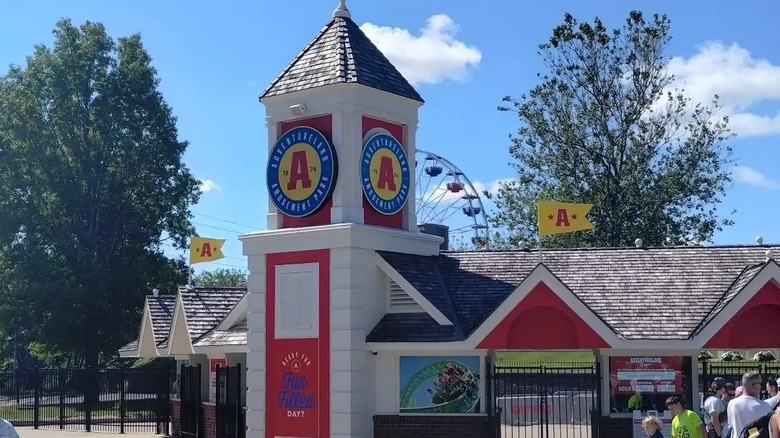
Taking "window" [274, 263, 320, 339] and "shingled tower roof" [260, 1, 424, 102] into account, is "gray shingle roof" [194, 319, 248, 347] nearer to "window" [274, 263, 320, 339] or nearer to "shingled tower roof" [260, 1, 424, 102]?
"window" [274, 263, 320, 339]

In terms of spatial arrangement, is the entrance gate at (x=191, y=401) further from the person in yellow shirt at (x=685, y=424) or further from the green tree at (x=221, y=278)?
the green tree at (x=221, y=278)

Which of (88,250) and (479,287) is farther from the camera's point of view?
(88,250)

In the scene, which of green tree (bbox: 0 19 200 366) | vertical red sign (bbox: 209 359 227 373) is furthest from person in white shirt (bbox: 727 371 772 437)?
green tree (bbox: 0 19 200 366)

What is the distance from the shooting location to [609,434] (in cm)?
2017

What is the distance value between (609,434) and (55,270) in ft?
110

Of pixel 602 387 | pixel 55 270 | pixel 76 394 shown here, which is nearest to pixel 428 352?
pixel 602 387

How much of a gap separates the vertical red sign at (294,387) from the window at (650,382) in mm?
5905

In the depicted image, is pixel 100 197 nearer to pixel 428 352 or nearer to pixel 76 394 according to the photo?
pixel 76 394

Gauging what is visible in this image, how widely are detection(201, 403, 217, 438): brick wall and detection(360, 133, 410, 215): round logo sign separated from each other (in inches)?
300

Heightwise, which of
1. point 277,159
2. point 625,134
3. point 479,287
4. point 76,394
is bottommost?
point 76,394

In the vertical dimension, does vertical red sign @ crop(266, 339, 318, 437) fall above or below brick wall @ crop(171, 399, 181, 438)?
above

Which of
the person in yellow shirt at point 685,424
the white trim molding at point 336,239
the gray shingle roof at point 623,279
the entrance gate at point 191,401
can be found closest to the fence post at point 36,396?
the entrance gate at point 191,401

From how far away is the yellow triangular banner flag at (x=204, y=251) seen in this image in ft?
102

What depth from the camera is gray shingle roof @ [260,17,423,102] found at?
2172 cm
